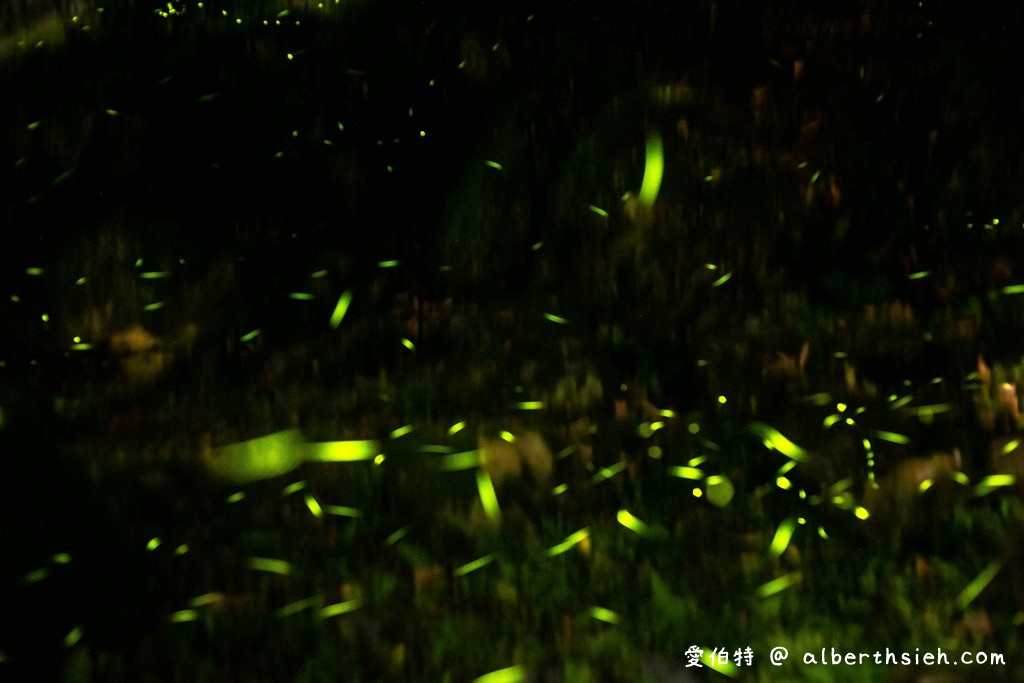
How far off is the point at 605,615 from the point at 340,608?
527mm

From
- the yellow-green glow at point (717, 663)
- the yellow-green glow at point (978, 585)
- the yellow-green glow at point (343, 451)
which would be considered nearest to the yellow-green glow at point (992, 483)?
the yellow-green glow at point (978, 585)

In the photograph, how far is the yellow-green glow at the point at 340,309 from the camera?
7.60 feet

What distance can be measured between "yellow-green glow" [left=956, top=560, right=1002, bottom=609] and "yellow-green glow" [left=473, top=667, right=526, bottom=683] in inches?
33.1

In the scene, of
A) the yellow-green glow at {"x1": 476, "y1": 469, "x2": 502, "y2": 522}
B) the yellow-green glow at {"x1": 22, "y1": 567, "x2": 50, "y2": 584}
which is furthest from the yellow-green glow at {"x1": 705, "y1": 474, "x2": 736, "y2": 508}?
the yellow-green glow at {"x1": 22, "y1": 567, "x2": 50, "y2": 584}

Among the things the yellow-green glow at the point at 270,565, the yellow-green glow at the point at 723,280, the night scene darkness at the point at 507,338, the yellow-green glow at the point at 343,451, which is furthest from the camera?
the yellow-green glow at the point at 723,280

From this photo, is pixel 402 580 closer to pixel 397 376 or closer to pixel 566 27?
pixel 397 376

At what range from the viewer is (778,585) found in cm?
176

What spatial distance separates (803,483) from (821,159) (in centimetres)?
87

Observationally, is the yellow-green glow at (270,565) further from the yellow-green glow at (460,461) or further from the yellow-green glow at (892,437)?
the yellow-green glow at (892,437)

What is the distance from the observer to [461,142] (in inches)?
94.6

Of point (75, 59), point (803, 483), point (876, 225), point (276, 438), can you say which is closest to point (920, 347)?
point (876, 225)

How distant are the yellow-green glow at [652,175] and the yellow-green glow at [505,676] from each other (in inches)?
48.3

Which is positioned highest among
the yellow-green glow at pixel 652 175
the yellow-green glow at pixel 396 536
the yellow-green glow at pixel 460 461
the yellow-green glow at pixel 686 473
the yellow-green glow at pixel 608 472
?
the yellow-green glow at pixel 652 175

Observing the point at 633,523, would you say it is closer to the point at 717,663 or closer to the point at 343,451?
the point at 717,663
